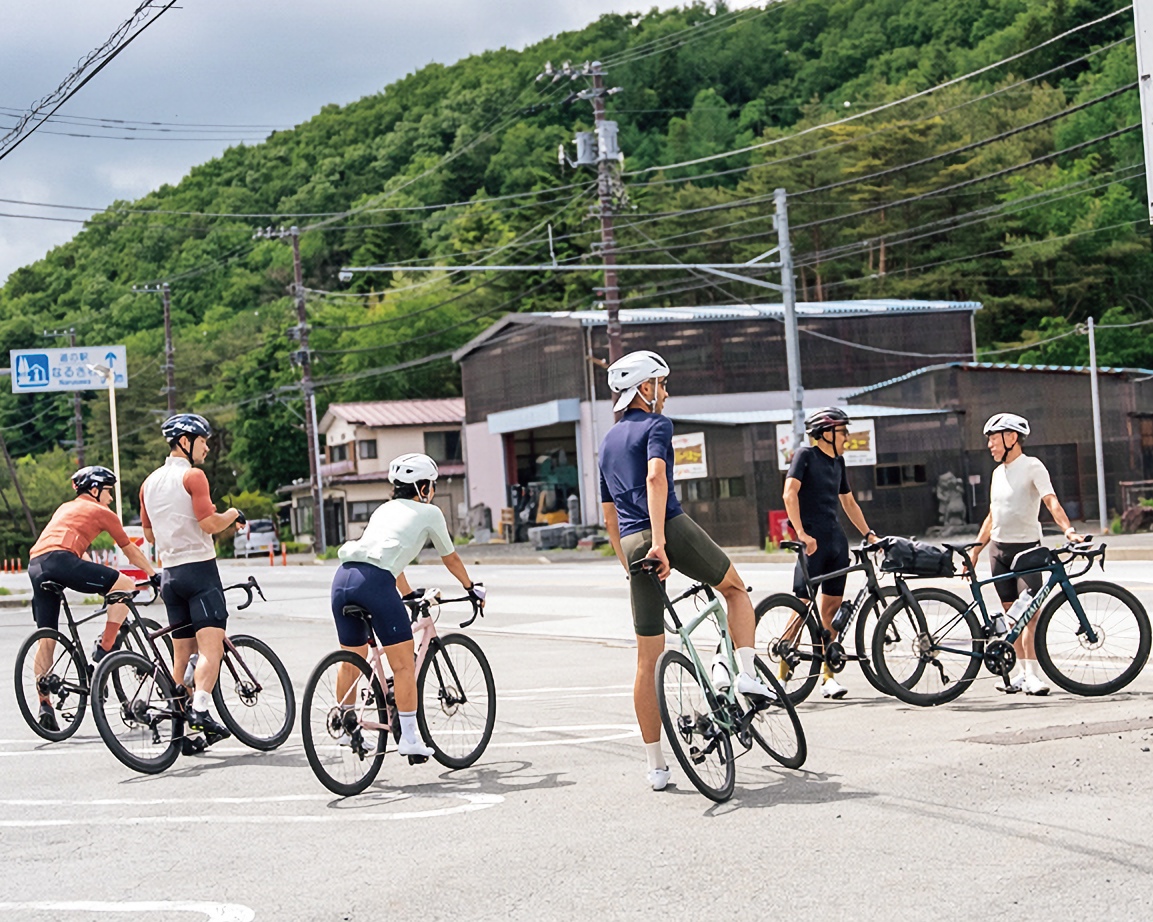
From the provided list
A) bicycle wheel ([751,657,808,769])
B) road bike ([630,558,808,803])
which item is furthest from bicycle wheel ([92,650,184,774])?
bicycle wheel ([751,657,808,769])

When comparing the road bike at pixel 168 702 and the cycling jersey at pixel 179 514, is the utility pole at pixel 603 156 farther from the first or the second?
the cycling jersey at pixel 179 514

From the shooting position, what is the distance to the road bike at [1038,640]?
8.28 metres

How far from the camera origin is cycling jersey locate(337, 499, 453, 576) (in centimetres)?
695

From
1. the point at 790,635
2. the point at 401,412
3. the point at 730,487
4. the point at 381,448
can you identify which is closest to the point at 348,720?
the point at 790,635

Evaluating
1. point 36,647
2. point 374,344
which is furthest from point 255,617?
point 374,344

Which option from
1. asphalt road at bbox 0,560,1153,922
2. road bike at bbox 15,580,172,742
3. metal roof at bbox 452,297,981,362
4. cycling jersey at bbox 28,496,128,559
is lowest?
asphalt road at bbox 0,560,1153,922

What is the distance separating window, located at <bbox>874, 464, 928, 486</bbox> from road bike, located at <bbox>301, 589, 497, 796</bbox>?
30755 millimetres

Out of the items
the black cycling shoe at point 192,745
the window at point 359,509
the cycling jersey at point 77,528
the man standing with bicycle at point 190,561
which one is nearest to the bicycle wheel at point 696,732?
the man standing with bicycle at point 190,561

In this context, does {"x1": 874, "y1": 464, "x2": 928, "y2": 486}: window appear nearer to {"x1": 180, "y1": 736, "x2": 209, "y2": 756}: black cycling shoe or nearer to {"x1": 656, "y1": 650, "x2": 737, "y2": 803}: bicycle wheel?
{"x1": 180, "y1": 736, "x2": 209, "y2": 756}: black cycling shoe

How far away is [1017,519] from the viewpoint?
28.5 ft

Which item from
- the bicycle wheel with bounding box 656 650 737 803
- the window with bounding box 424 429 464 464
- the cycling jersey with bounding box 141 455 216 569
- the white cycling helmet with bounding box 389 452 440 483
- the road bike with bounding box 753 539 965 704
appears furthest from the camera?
the window with bounding box 424 429 464 464

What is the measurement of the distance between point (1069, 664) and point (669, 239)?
61062 millimetres

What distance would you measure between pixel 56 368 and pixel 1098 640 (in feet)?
125

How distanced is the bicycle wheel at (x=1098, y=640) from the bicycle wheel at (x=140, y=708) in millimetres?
5370
